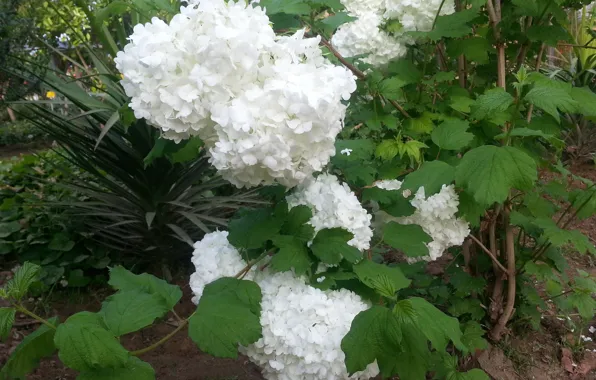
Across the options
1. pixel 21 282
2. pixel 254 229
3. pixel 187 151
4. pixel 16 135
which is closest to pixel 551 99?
pixel 254 229

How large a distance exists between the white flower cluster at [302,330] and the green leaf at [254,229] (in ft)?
0.36

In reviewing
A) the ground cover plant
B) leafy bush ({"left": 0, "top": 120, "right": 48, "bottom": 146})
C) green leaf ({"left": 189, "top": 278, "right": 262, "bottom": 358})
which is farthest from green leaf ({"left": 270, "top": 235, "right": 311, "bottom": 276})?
leafy bush ({"left": 0, "top": 120, "right": 48, "bottom": 146})

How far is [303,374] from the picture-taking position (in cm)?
126

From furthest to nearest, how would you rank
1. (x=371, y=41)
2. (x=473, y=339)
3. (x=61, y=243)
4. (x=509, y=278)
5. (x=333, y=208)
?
(x=61, y=243)
(x=509, y=278)
(x=473, y=339)
(x=371, y=41)
(x=333, y=208)

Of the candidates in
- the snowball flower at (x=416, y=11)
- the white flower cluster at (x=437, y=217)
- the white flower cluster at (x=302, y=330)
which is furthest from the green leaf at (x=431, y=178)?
the snowball flower at (x=416, y=11)

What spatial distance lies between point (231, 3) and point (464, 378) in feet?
4.43

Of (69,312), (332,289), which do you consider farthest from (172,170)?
(332,289)

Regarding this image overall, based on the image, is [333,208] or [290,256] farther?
[333,208]

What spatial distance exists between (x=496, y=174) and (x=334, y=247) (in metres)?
0.43

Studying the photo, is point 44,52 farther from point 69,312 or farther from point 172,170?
point 69,312

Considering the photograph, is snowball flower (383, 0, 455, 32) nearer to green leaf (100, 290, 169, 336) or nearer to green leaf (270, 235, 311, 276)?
green leaf (270, 235, 311, 276)

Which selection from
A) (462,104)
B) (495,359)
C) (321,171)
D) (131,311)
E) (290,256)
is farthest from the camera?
(495,359)

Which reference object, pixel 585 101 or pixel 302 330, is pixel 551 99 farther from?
pixel 302 330

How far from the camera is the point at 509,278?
212 centimetres
